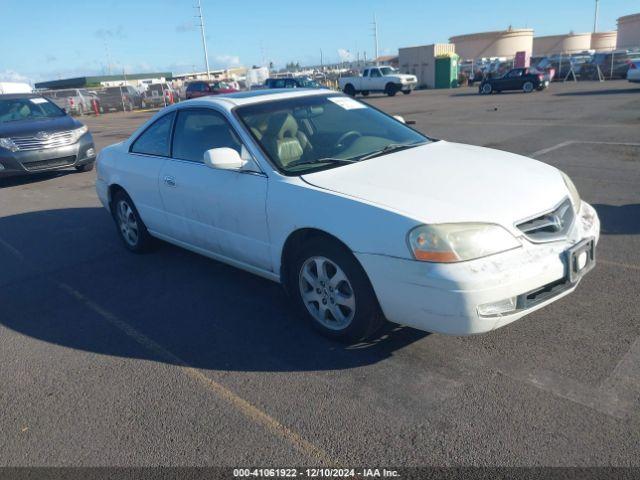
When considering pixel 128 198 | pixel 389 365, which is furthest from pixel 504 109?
pixel 389 365

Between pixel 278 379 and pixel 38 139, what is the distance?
9268 mm

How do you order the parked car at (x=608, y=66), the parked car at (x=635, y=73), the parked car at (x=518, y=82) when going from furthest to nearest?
the parked car at (x=608, y=66), the parked car at (x=518, y=82), the parked car at (x=635, y=73)

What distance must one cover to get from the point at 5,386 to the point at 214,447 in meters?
1.67

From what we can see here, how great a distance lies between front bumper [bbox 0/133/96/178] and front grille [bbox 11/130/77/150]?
8 centimetres

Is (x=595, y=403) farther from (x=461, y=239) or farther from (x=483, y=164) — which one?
(x=483, y=164)

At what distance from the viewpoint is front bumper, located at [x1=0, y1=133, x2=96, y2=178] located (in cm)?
1028

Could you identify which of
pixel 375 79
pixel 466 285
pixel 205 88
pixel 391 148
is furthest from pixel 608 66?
pixel 466 285

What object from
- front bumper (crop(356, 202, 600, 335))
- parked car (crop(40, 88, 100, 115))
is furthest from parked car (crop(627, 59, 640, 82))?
parked car (crop(40, 88, 100, 115))

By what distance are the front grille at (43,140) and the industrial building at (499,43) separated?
73488 mm

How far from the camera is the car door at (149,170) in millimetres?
5094

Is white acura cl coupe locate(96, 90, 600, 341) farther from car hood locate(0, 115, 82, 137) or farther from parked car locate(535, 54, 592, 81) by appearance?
parked car locate(535, 54, 592, 81)

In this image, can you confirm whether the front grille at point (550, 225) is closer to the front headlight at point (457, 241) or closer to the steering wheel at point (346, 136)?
the front headlight at point (457, 241)

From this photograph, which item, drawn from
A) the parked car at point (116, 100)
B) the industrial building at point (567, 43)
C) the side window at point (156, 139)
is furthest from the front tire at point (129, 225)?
the industrial building at point (567, 43)

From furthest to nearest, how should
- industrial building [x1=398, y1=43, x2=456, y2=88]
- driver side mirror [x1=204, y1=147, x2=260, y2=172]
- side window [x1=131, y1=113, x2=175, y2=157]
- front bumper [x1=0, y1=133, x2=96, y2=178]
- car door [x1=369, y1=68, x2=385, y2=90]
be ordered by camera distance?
1. industrial building [x1=398, y1=43, x2=456, y2=88]
2. car door [x1=369, y1=68, x2=385, y2=90]
3. front bumper [x1=0, y1=133, x2=96, y2=178]
4. side window [x1=131, y1=113, x2=175, y2=157]
5. driver side mirror [x1=204, y1=147, x2=260, y2=172]
